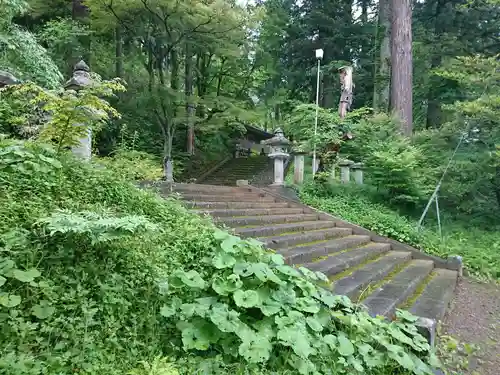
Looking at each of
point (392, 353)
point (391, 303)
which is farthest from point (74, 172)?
point (391, 303)

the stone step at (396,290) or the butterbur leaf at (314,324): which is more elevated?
the butterbur leaf at (314,324)

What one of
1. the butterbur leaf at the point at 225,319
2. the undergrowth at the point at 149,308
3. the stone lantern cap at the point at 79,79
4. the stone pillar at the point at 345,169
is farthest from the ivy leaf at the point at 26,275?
the stone pillar at the point at 345,169

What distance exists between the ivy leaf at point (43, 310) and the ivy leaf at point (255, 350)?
42.9 inches

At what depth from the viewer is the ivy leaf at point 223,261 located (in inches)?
97.8

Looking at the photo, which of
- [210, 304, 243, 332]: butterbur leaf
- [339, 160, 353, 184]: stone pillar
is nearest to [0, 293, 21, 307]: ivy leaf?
[210, 304, 243, 332]: butterbur leaf

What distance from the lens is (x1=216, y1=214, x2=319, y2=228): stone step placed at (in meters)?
5.07

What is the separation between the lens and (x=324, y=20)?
1647 centimetres

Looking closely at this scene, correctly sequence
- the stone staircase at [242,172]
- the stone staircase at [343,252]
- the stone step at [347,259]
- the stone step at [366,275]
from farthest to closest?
the stone staircase at [242,172]
the stone step at [347,259]
the stone staircase at [343,252]
the stone step at [366,275]

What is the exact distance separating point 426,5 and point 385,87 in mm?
5079

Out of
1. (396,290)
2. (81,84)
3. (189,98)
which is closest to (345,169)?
(189,98)

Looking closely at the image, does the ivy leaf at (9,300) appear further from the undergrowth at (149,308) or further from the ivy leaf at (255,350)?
the ivy leaf at (255,350)

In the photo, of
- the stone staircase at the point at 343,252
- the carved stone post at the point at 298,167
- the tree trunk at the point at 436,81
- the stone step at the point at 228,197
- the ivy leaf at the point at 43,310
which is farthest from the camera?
the tree trunk at the point at 436,81

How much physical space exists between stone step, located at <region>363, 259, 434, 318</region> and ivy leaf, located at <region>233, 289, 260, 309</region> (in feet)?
5.28

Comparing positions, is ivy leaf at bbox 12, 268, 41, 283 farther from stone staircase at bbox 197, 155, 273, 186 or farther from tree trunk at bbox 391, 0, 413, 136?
stone staircase at bbox 197, 155, 273, 186
